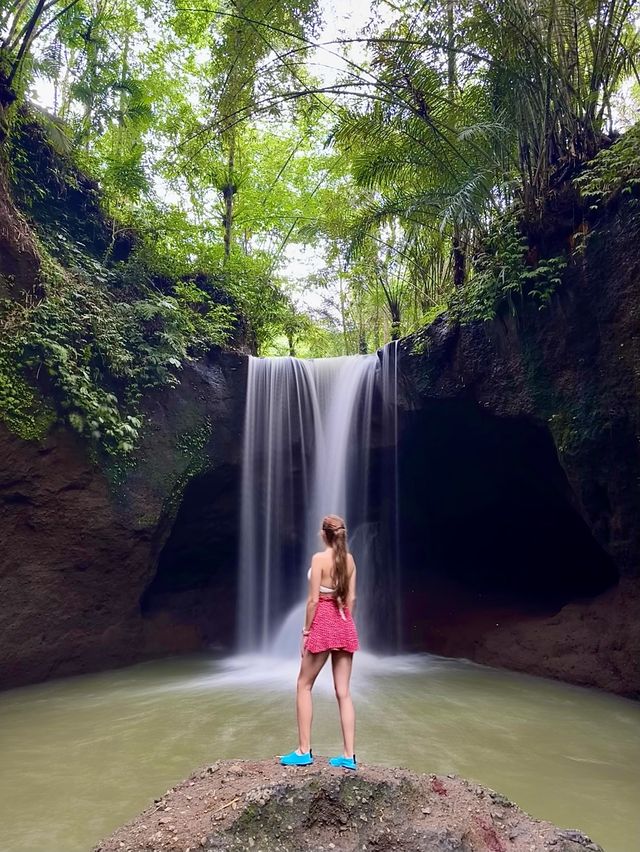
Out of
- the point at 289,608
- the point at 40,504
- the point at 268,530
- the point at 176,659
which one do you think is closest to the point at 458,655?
the point at 289,608

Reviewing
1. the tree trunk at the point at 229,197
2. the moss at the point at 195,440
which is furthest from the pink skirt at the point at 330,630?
the tree trunk at the point at 229,197

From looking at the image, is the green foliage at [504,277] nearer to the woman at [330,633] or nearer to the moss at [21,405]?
the woman at [330,633]

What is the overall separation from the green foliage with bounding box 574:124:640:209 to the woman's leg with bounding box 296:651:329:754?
243 inches

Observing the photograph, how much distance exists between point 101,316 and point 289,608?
19.3 ft

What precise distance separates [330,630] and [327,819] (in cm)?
90

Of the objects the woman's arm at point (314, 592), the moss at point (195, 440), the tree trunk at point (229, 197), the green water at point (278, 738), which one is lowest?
the green water at point (278, 738)

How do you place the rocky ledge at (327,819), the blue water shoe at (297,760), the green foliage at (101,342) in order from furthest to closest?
the green foliage at (101,342) → the blue water shoe at (297,760) → the rocky ledge at (327,819)

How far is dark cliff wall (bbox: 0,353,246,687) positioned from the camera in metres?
7.11

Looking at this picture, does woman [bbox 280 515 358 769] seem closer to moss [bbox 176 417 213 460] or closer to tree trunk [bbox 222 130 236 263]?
moss [bbox 176 417 213 460]

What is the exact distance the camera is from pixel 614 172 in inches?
257

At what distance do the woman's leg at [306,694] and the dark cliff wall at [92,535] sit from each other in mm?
5390

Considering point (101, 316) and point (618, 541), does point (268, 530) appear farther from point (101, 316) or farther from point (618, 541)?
point (618, 541)

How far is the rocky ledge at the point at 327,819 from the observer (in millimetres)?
2580

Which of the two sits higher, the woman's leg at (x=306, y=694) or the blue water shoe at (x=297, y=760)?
the woman's leg at (x=306, y=694)
